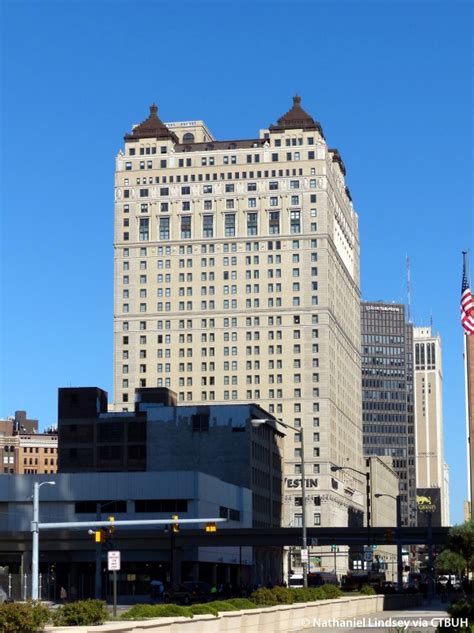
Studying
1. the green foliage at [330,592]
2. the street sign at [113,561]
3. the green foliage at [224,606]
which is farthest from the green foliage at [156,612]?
the green foliage at [330,592]

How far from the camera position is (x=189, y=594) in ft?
306

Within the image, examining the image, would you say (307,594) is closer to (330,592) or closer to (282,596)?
(330,592)

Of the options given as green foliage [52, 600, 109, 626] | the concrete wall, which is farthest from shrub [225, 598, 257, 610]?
green foliage [52, 600, 109, 626]

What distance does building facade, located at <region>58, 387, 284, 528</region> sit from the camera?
175 meters

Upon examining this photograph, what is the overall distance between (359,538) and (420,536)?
14618 mm

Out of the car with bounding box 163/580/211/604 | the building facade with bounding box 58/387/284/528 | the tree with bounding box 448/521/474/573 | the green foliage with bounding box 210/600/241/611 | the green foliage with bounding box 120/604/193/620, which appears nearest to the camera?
the green foliage with bounding box 120/604/193/620

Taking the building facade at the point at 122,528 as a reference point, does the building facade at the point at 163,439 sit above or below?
above

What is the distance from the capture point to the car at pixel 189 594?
91.8m

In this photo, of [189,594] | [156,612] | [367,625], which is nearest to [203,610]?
[156,612]

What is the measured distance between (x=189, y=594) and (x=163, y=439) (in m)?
85.7

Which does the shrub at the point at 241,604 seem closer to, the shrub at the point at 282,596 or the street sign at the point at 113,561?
the shrub at the point at 282,596

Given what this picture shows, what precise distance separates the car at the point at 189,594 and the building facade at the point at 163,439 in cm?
7269

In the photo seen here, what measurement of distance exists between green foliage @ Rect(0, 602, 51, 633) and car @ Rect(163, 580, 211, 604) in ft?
199

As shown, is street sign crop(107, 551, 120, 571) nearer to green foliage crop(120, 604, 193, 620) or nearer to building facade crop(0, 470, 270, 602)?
green foliage crop(120, 604, 193, 620)
